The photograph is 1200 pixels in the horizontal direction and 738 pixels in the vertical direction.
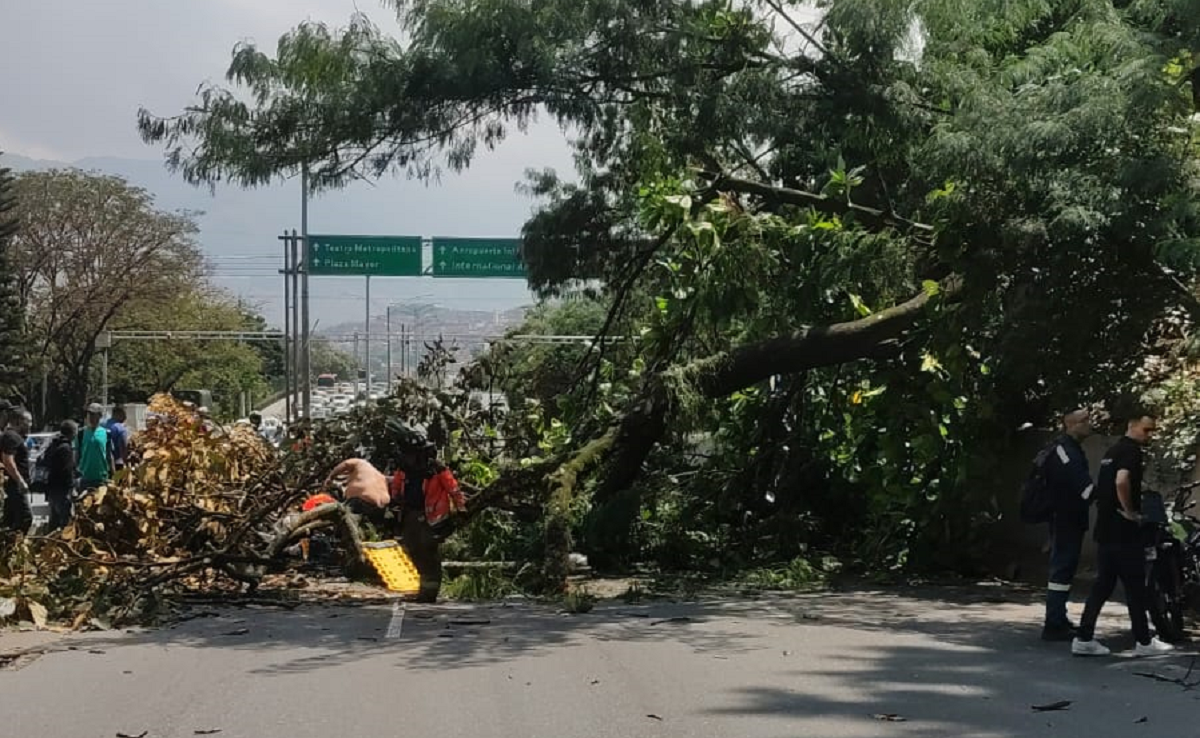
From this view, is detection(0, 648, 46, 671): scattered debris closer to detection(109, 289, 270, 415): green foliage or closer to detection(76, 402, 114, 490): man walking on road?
detection(76, 402, 114, 490): man walking on road

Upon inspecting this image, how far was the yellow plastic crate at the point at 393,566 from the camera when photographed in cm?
1351

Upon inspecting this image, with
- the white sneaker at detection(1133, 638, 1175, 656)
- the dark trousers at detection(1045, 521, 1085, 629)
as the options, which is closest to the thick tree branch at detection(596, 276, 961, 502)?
the dark trousers at detection(1045, 521, 1085, 629)

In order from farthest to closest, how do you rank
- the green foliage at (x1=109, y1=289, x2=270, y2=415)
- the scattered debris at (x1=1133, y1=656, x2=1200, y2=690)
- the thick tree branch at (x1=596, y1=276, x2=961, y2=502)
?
the green foliage at (x1=109, y1=289, x2=270, y2=415), the thick tree branch at (x1=596, y1=276, x2=961, y2=502), the scattered debris at (x1=1133, y1=656, x2=1200, y2=690)

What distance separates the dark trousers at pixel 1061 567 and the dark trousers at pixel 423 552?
5.42m

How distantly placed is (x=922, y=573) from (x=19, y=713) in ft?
30.5

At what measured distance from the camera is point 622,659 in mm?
9375

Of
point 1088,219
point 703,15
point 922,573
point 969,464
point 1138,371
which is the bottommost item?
point 922,573

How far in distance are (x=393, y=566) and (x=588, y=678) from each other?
546cm

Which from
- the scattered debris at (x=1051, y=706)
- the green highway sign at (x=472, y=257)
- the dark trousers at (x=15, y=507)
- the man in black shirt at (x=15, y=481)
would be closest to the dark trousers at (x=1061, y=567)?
the scattered debris at (x=1051, y=706)

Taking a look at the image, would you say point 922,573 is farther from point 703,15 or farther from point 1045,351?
point 703,15

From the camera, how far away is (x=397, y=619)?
37.1 feet

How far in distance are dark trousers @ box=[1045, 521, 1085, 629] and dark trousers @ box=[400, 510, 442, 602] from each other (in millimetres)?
5418

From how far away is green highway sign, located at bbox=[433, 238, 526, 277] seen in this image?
42844 mm

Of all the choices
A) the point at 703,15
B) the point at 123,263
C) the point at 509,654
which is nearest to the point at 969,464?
the point at 703,15
